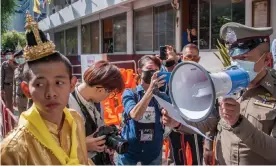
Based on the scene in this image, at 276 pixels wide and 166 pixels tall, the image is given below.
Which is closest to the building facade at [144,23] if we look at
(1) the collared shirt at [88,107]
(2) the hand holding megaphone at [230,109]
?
(1) the collared shirt at [88,107]

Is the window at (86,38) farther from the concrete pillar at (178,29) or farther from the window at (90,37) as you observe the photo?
the concrete pillar at (178,29)

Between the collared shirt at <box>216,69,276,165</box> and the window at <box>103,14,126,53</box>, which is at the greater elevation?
the window at <box>103,14,126,53</box>

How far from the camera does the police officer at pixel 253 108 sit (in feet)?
6.54

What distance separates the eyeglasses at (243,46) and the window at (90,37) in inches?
608

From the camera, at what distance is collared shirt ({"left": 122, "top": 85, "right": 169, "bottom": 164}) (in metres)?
3.14

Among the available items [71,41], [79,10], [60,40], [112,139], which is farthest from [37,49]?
[60,40]

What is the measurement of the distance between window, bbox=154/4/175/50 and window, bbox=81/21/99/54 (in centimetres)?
604

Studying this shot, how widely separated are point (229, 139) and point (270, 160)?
269mm

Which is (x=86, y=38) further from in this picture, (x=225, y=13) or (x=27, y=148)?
(x=27, y=148)

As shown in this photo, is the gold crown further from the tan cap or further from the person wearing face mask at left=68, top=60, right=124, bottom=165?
the tan cap

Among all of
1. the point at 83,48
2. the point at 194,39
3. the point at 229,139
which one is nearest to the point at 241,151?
the point at 229,139

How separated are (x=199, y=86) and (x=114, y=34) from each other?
13.6 meters

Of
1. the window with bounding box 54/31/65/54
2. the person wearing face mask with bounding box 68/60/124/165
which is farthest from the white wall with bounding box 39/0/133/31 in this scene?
the person wearing face mask with bounding box 68/60/124/165

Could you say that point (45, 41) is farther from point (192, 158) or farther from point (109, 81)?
point (192, 158)
